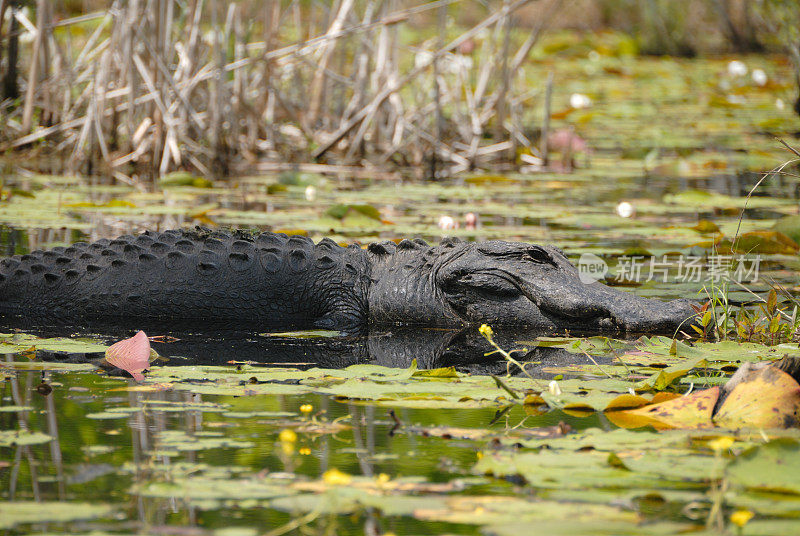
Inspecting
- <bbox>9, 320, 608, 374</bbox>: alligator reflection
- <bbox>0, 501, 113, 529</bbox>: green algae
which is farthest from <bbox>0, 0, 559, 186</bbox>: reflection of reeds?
<bbox>0, 501, 113, 529</bbox>: green algae

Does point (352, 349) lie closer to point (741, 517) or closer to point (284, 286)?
point (284, 286)

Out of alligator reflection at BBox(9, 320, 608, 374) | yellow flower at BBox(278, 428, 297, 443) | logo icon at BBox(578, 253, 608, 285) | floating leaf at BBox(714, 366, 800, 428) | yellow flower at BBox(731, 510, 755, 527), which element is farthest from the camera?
logo icon at BBox(578, 253, 608, 285)

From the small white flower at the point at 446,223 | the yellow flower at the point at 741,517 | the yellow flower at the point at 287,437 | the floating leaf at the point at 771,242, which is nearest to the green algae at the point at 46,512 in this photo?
the yellow flower at the point at 287,437

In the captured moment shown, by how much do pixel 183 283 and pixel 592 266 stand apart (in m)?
Result: 2.17

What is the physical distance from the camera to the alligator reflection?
3.80 meters

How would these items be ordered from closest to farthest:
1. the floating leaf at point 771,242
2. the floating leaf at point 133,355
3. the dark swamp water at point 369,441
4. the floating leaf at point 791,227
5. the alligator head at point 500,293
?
the dark swamp water at point 369,441 → the floating leaf at point 133,355 → the alligator head at point 500,293 → the floating leaf at point 771,242 → the floating leaf at point 791,227

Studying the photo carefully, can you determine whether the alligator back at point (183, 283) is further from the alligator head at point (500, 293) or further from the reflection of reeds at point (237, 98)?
the reflection of reeds at point (237, 98)

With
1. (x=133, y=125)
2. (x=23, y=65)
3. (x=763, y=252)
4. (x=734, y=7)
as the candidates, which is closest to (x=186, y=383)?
(x=763, y=252)

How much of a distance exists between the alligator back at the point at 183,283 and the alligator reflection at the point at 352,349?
24cm

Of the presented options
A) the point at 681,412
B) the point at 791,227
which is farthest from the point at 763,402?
the point at 791,227

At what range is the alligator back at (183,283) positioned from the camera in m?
4.71

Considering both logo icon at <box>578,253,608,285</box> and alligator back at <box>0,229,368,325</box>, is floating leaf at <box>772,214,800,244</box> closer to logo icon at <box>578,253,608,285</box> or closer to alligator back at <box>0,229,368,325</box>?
logo icon at <box>578,253,608,285</box>

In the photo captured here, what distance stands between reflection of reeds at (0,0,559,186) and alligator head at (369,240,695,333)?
324cm

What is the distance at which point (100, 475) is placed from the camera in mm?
2330
